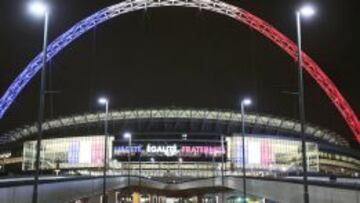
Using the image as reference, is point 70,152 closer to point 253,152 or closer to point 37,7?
point 253,152

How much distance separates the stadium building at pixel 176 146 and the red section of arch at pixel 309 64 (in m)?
39.7

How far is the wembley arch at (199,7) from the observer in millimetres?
98938

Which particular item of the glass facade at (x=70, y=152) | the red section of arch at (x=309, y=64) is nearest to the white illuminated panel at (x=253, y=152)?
the glass facade at (x=70, y=152)

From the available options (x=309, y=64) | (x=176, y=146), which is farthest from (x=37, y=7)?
(x=176, y=146)

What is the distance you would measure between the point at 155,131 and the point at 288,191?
14077 cm

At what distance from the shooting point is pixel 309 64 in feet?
420

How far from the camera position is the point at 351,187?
92.7 feet

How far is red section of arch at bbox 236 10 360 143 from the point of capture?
108 m

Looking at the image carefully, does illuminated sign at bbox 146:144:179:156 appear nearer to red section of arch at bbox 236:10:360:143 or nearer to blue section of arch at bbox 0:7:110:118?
red section of arch at bbox 236:10:360:143

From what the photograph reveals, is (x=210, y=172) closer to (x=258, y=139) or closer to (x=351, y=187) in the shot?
(x=258, y=139)

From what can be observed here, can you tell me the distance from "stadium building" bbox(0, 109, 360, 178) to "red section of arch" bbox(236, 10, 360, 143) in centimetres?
3969

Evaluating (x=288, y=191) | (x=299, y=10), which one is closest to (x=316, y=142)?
(x=288, y=191)

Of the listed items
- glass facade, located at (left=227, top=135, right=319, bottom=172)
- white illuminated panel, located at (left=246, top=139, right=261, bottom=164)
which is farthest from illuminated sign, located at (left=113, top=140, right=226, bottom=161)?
white illuminated panel, located at (left=246, top=139, right=261, bottom=164)

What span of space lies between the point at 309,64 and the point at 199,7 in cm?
4079
